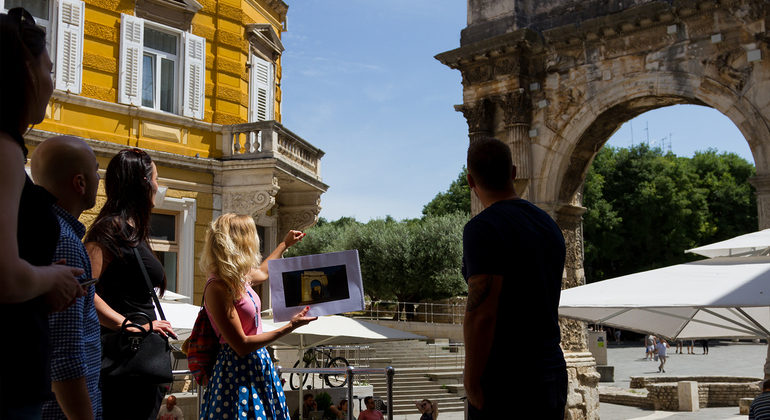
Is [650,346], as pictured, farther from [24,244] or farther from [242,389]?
[24,244]

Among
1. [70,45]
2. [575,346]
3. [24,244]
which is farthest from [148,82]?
[24,244]

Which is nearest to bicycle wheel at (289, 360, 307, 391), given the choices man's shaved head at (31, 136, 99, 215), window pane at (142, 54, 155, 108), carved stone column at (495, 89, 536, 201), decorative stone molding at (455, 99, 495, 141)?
man's shaved head at (31, 136, 99, 215)

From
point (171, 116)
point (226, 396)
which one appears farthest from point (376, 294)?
point (226, 396)

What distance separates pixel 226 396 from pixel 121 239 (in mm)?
927

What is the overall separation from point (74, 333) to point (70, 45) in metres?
13.4

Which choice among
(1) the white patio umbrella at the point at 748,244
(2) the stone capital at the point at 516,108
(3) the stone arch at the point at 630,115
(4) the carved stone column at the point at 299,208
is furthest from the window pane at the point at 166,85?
(1) the white patio umbrella at the point at 748,244

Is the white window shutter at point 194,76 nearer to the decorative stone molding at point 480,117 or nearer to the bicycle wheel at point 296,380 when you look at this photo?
the decorative stone molding at point 480,117

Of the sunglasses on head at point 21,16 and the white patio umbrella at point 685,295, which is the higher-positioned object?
the sunglasses on head at point 21,16

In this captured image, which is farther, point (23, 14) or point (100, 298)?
point (100, 298)

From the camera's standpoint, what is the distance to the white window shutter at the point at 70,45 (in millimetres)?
13742

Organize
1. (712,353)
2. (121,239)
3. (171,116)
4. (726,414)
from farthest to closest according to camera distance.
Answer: (712,353) < (726,414) < (171,116) < (121,239)

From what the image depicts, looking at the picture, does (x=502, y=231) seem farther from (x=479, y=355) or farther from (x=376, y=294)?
(x=376, y=294)

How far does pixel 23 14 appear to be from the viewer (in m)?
1.80

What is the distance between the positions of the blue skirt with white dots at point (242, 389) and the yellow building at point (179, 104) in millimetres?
11048
